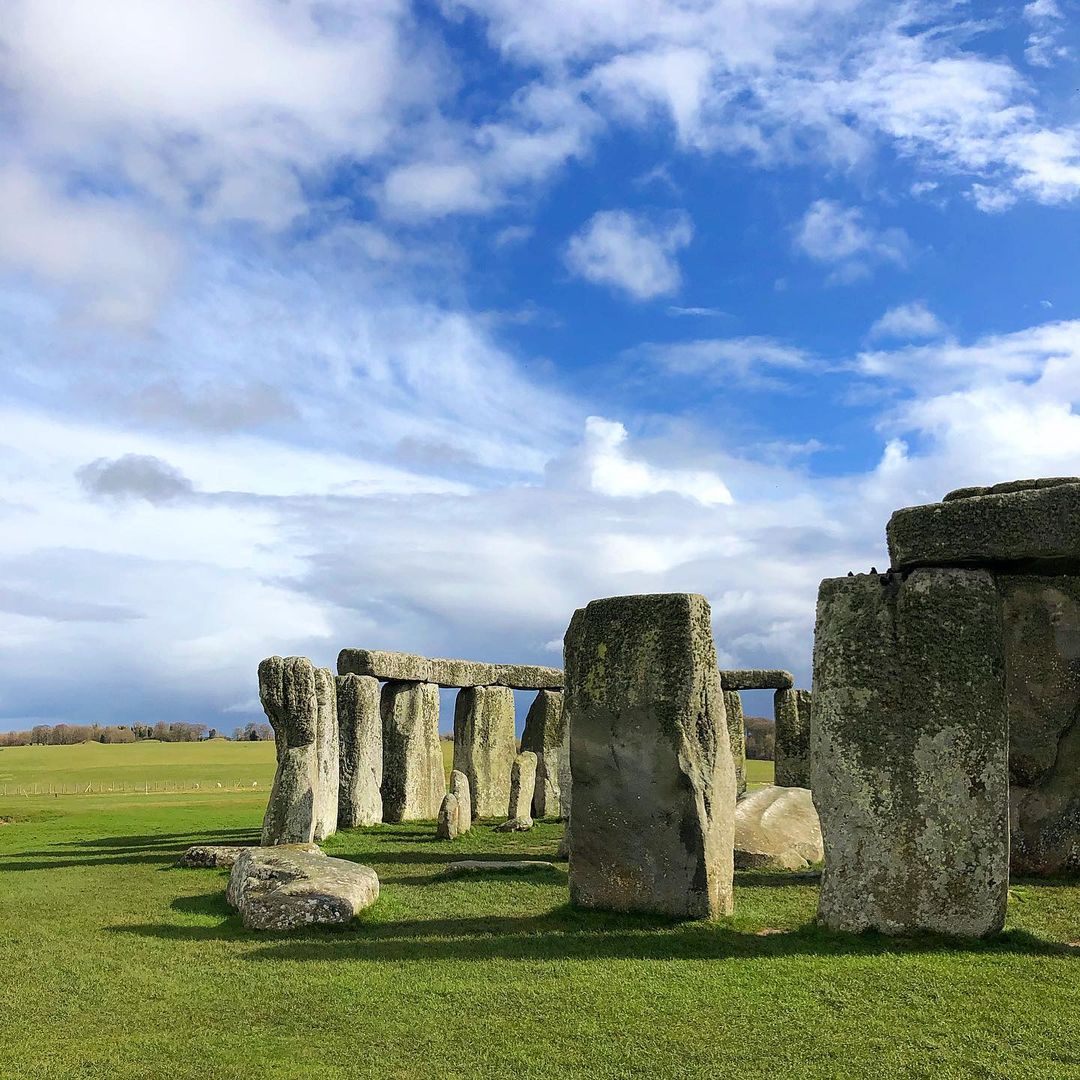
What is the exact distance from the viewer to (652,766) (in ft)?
32.0

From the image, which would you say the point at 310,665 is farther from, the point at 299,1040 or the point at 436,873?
the point at 299,1040

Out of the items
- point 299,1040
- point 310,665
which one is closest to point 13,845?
point 310,665

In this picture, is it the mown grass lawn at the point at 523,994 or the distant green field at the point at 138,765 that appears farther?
the distant green field at the point at 138,765

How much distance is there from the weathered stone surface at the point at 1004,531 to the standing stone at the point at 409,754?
14.9 meters

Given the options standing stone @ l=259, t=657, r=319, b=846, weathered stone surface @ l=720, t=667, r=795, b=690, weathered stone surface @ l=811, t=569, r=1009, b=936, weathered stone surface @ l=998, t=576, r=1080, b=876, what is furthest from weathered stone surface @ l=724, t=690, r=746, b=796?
weathered stone surface @ l=811, t=569, r=1009, b=936

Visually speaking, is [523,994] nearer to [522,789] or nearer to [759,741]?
[522,789]

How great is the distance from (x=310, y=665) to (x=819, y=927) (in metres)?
9.36

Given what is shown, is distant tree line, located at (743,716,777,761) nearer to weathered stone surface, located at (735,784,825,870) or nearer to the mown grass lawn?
weathered stone surface, located at (735,784,825,870)

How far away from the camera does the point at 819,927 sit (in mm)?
9008

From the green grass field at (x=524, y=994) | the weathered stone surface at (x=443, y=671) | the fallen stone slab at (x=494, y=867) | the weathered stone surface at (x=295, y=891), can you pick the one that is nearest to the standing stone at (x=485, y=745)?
the weathered stone surface at (x=443, y=671)

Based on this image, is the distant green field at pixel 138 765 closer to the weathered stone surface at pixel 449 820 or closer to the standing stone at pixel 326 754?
the standing stone at pixel 326 754

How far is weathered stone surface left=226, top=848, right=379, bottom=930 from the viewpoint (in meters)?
9.64

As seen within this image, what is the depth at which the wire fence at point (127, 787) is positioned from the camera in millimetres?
33688

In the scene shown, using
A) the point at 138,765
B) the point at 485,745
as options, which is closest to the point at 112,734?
the point at 138,765
